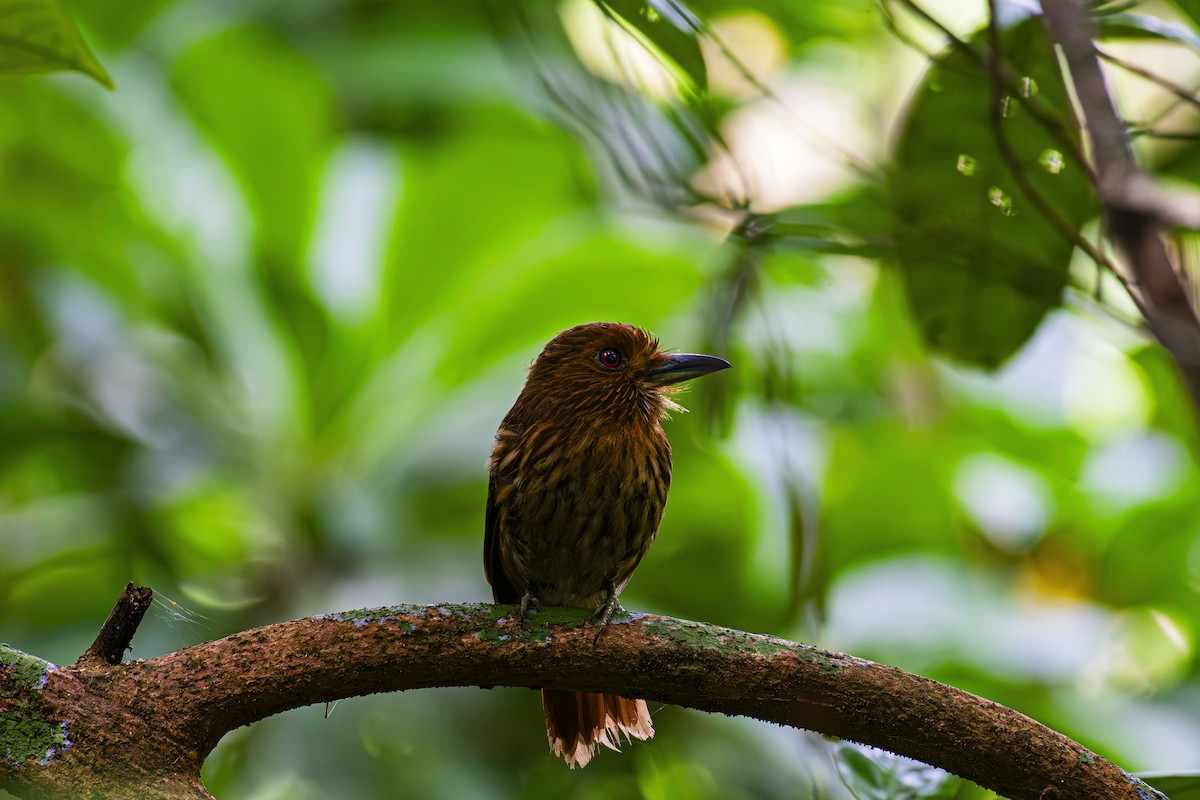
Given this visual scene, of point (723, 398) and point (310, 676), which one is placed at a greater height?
point (723, 398)

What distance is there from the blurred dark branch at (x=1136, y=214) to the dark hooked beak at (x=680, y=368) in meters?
1.41

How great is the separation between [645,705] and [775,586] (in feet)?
3.39

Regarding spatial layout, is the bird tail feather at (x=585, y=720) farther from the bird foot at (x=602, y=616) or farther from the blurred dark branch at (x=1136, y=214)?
the blurred dark branch at (x=1136, y=214)

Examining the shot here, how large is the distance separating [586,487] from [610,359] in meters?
0.35

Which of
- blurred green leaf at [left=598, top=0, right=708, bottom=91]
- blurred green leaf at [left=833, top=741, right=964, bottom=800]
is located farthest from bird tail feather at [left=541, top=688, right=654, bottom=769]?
blurred green leaf at [left=598, top=0, right=708, bottom=91]

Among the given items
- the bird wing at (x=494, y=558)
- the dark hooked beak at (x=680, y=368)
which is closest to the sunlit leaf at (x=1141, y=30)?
the dark hooked beak at (x=680, y=368)

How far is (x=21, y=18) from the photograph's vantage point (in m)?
1.62

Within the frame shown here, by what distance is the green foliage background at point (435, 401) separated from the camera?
304 cm

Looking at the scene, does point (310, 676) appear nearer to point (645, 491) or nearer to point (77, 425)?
point (645, 491)

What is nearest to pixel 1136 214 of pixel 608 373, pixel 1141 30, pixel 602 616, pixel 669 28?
pixel 669 28

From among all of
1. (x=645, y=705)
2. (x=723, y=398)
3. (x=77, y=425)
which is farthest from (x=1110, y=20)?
(x=77, y=425)

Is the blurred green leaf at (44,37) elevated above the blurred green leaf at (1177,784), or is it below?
above

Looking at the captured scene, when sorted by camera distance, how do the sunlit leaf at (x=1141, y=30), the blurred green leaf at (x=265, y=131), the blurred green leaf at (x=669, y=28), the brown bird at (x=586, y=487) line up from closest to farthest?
the blurred green leaf at (x=669, y=28)
the sunlit leaf at (x=1141, y=30)
the brown bird at (x=586, y=487)
the blurred green leaf at (x=265, y=131)

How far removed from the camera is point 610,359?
Result: 262 centimetres
